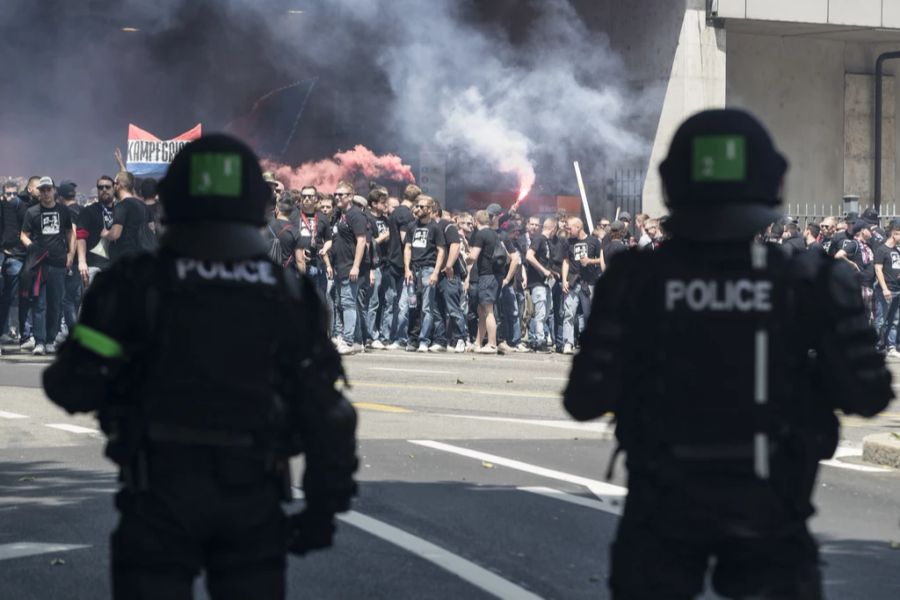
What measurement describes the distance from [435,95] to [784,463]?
95.8 ft

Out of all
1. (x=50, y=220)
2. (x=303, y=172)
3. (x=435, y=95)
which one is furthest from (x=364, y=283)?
(x=303, y=172)

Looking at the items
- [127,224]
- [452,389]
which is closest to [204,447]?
[452,389]

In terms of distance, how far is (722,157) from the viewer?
11.9ft

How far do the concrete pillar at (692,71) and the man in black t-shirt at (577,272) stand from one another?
27.0 feet

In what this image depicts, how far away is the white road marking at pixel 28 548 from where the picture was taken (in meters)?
6.96

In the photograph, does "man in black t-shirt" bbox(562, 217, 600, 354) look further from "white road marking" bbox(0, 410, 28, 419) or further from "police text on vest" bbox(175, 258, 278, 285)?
"police text on vest" bbox(175, 258, 278, 285)

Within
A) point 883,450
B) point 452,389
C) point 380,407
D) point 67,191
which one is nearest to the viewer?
point 883,450

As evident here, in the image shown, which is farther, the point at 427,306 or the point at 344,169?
the point at 344,169

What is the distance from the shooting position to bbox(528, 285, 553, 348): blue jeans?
20125mm

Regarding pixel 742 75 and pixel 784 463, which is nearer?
pixel 784 463

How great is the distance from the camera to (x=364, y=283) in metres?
18.6

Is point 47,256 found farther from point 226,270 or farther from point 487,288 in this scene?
point 226,270

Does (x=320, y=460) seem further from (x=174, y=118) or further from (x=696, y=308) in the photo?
(x=174, y=118)

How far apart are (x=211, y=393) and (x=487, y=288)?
1558cm
